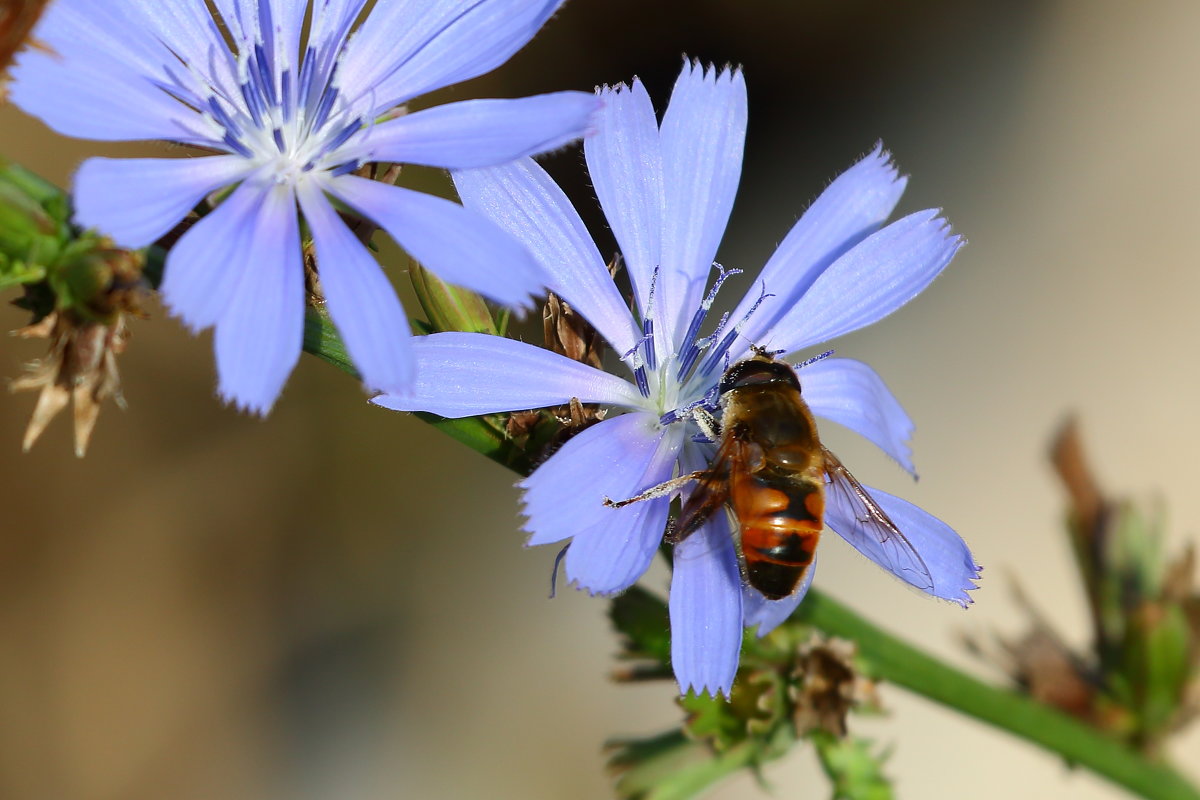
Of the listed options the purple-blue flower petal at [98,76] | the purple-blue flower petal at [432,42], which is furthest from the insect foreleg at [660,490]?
the purple-blue flower petal at [98,76]

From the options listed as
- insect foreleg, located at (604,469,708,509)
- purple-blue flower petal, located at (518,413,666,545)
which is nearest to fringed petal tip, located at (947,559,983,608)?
insect foreleg, located at (604,469,708,509)

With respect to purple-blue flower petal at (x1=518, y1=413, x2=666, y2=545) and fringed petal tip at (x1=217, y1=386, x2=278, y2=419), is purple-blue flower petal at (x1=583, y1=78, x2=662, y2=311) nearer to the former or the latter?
purple-blue flower petal at (x1=518, y1=413, x2=666, y2=545)

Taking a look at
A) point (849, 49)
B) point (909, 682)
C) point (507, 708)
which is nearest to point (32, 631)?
point (507, 708)

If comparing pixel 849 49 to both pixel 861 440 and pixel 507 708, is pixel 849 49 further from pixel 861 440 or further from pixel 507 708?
pixel 507 708

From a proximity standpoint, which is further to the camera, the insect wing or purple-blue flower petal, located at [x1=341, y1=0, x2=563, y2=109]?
the insect wing

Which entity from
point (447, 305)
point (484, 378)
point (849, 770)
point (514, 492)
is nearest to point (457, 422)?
point (484, 378)

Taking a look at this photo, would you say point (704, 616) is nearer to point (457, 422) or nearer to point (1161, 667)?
point (457, 422)

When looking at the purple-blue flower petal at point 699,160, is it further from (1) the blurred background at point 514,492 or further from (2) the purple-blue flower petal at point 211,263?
(1) the blurred background at point 514,492
